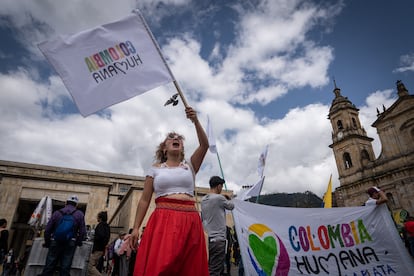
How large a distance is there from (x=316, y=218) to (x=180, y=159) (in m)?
4.46

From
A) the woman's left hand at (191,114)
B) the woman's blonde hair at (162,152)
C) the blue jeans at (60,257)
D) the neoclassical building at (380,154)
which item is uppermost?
the neoclassical building at (380,154)

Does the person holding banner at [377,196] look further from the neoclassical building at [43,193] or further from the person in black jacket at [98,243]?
the neoclassical building at [43,193]

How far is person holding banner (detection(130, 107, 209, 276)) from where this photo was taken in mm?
1934

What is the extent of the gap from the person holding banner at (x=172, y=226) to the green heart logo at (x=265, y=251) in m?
3.30

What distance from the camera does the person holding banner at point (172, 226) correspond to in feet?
6.34

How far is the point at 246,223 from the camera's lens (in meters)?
5.46

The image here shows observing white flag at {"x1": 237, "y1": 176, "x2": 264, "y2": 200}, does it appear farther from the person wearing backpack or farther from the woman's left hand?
the woman's left hand

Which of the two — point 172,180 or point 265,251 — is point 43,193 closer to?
point 265,251

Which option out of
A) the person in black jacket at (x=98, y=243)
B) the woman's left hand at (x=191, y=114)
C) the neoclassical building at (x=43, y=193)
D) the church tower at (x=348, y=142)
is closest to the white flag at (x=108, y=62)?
the woman's left hand at (x=191, y=114)

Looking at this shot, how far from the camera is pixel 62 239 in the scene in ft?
17.3

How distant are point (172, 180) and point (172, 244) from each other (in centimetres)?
56

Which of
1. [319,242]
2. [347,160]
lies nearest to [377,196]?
[319,242]

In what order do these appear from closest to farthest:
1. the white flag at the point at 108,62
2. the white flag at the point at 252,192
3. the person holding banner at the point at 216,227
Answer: the white flag at the point at 108,62 < the person holding banner at the point at 216,227 < the white flag at the point at 252,192

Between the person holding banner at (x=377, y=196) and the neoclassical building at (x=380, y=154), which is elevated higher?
the neoclassical building at (x=380, y=154)
